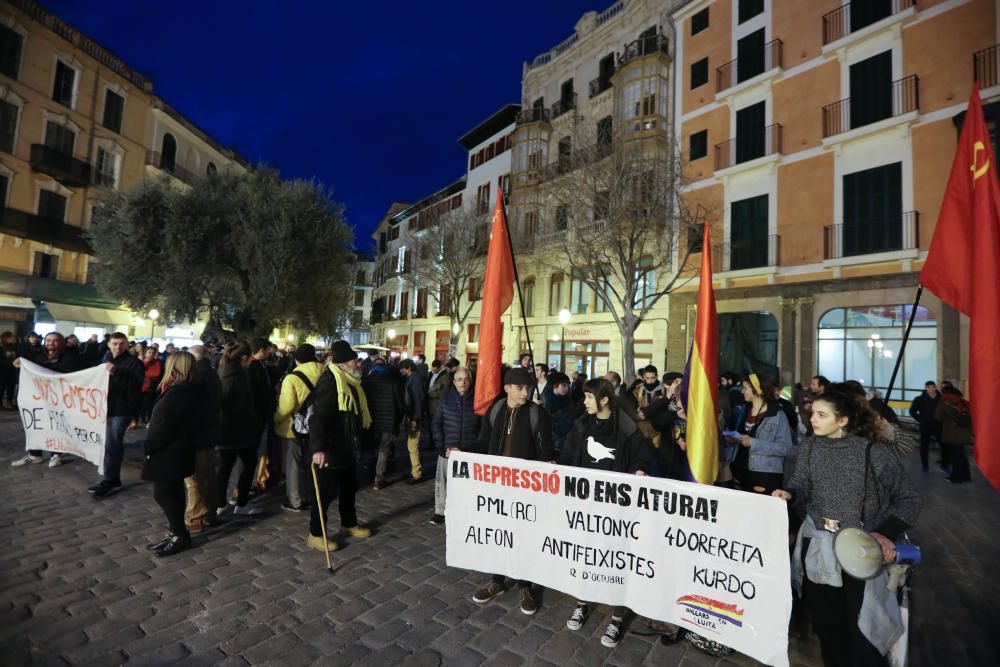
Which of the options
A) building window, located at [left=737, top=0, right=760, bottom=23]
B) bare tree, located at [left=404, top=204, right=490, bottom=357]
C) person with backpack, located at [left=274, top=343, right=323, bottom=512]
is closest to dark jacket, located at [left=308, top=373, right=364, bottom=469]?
person with backpack, located at [left=274, top=343, right=323, bottom=512]

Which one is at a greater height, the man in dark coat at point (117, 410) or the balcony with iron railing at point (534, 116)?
the balcony with iron railing at point (534, 116)

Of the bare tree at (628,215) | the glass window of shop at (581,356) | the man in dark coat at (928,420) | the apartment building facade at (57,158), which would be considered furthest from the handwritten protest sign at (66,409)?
the glass window of shop at (581,356)

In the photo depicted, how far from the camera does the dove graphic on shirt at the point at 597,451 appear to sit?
3.68 metres

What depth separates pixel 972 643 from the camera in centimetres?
345

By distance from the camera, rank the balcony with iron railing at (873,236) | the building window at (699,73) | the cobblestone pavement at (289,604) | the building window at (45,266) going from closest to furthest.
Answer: the cobblestone pavement at (289,604), the balcony with iron railing at (873,236), the building window at (699,73), the building window at (45,266)

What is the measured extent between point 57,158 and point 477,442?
30.7 meters

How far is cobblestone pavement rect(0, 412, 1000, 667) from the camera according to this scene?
3059mm

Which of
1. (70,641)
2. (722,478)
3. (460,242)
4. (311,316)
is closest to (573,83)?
(460,242)

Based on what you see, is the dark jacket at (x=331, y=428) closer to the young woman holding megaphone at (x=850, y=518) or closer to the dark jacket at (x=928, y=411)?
the young woman holding megaphone at (x=850, y=518)

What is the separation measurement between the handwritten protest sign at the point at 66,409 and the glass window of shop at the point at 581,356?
63.4ft

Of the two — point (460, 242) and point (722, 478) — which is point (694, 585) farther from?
point (460, 242)

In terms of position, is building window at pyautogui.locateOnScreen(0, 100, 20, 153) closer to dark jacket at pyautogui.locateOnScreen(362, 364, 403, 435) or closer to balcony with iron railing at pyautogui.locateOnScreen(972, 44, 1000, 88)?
dark jacket at pyautogui.locateOnScreen(362, 364, 403, 435)

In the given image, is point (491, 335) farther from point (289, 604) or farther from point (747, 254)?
point (747, 254)

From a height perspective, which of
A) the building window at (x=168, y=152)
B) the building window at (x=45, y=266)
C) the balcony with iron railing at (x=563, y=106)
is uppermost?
the balcony with iron railing at (x=563, y=106)
